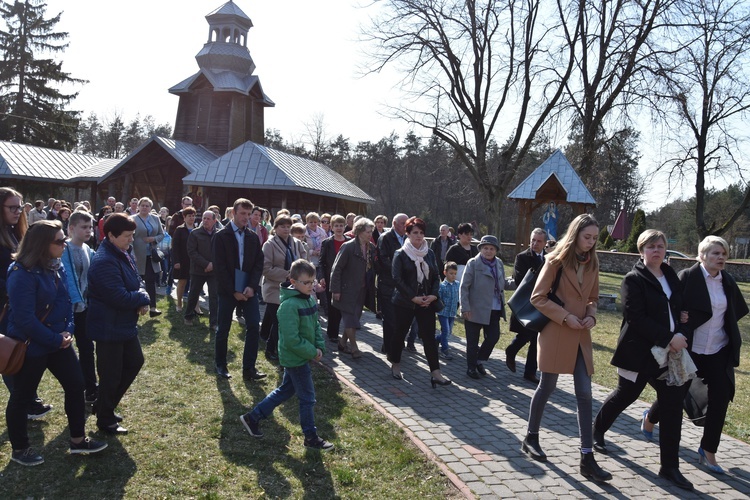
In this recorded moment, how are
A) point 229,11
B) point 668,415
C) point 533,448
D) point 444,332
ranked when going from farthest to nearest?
point 229,11
point 444,332
point 533,448
point 668,415

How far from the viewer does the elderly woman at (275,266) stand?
24.3 ft

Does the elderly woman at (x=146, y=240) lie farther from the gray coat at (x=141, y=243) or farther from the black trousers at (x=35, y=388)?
the black trousers at (x=35, y=388)

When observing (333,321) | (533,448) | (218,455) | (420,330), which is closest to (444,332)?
(333,321)

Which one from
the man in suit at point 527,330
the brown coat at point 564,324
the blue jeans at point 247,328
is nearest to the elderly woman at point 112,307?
the blue jeans at point 247,328

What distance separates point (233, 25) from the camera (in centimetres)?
3734

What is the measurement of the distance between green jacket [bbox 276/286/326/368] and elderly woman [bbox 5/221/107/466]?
4.90 feet

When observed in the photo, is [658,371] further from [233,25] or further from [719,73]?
[233,25]

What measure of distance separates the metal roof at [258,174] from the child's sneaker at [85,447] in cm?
2111

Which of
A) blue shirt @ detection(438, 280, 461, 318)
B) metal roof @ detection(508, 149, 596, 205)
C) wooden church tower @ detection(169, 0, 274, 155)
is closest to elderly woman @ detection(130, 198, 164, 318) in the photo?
blue shirt @ detection(438, 280, 461, 318)

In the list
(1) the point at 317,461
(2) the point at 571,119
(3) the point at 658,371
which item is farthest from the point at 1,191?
(2) the point at 571,119

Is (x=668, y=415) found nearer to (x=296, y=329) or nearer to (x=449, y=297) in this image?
(x=296, y=329)

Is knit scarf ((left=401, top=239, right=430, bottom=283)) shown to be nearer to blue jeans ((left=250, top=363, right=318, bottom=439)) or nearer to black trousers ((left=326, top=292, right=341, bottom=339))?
black trousers ((left=326, top=292, right=341, bottom=339))

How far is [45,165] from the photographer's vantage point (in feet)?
106

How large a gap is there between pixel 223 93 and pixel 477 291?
3119 cm
